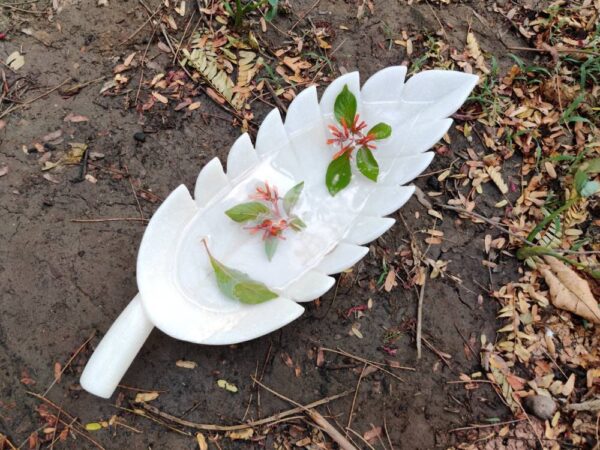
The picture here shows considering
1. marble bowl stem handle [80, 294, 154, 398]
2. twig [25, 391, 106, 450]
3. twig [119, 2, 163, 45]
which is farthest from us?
twig [119, 2, 163, 45]

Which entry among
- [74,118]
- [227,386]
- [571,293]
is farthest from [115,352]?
[571,293]

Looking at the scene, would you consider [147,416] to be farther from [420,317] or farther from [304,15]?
[304,15]

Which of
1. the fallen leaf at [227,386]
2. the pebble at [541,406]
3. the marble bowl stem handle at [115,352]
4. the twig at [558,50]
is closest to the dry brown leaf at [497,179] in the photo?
the twig at [558,50]

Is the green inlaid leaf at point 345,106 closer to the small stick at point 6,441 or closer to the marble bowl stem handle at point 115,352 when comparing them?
the marble bowl stem handle at point 115,352

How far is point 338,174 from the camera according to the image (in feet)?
4.57

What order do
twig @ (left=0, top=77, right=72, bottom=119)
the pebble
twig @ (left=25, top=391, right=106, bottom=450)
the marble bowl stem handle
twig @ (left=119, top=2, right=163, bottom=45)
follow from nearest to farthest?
1. the marble bowl stem handle
2. twig @ (left=25, top=391, right=106, bottom=450)
3. the pebble
4. twig @ (left=0, top=77, right=72, bottom=119)
5. twig @ (left=119, top=2, right=163, bottom=45)

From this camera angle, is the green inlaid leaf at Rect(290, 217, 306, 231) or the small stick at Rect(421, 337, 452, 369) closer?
the green inlaid leaf at Rect(290, 217, 306, 231)

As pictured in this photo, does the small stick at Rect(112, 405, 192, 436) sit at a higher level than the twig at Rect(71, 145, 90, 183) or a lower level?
lower

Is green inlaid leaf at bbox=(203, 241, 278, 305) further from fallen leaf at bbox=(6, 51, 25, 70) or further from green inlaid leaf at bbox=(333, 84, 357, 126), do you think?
fallen leaf at bbox=(6, 51, 25, 70)

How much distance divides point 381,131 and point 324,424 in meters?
0.77

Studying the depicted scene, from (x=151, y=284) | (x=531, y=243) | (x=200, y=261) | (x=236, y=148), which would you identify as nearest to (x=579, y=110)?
(x=531, y=243)

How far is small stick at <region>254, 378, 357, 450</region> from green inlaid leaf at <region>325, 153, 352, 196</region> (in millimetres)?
546

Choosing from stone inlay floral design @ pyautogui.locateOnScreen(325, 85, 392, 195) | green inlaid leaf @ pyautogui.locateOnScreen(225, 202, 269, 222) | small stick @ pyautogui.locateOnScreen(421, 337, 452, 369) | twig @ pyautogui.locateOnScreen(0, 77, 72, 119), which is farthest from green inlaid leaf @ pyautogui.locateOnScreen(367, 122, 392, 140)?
twig @ pyautogui.locateOnScreen(0, 77, 72, 119)

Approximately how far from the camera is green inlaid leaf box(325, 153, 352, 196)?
4.55 feet
